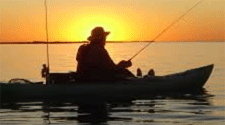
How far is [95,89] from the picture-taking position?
52.5ft

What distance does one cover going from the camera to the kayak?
51.1ft

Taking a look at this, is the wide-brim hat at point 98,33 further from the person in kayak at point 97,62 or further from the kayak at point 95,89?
the kayak at point 95,89

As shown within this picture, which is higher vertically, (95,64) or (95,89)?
(95,64)

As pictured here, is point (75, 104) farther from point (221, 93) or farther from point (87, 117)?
point (221, 93)

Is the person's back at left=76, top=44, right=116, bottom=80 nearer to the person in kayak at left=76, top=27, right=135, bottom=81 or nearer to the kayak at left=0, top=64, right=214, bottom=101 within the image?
the person in kayak at left=76, top=27, right=135, bottom=81

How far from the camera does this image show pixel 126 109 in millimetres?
14156

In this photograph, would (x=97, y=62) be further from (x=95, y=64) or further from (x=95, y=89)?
(x=95, y=89)

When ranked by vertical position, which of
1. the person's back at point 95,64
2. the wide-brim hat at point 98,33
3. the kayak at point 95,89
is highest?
the wide-brim hat at point 98,33

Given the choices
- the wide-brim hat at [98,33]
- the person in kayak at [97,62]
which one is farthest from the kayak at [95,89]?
the wide-brim hat at [98,33]

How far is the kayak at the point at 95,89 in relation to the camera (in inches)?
613

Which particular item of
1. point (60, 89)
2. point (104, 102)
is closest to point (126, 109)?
point (104, 102)

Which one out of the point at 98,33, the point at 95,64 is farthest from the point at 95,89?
the point at 98,33

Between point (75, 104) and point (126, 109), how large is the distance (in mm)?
1688

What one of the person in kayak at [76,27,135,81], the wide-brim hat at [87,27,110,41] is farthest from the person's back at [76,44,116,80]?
the wide-brim hat at [87,27,110,41]
